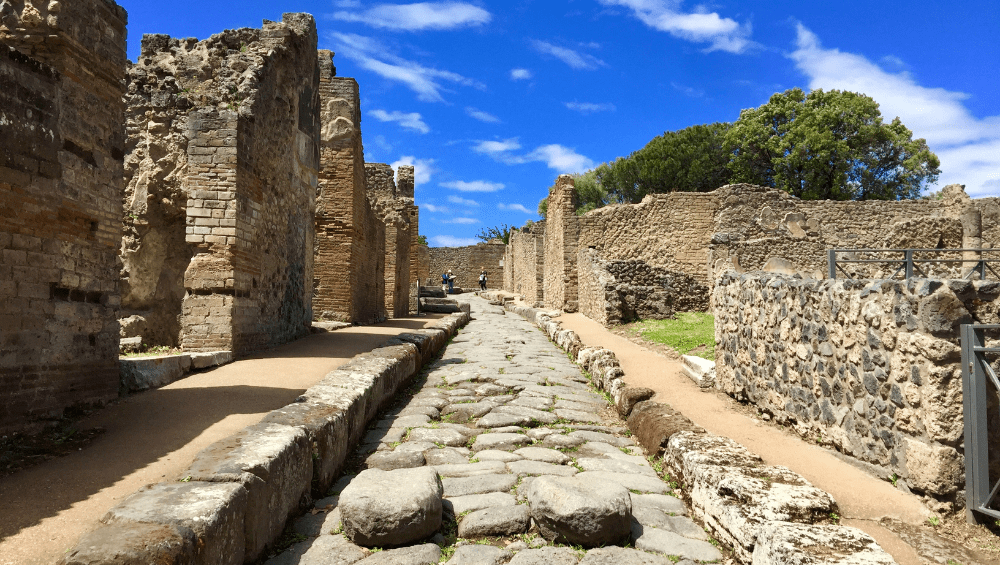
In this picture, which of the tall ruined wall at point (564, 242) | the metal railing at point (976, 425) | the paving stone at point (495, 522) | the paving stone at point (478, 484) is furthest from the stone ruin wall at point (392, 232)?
the metal railing at point (976, 425)

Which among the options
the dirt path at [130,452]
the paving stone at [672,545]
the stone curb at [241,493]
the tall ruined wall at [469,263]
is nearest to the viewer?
the stone curb at [241,493]

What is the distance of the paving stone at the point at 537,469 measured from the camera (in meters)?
4.34

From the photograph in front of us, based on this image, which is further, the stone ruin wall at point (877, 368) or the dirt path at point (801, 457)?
the stone ruin wall at point (877, 368)

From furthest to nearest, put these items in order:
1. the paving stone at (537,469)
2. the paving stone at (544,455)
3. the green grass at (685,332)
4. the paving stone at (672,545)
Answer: the green grass at (685,332) < the paving stone at (544,455) < the paving stone at (537,469) < the paving stone at (672,545)

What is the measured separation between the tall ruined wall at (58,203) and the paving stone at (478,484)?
3015 mm

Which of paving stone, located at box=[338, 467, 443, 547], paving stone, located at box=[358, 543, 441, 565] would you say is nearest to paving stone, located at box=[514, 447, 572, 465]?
paving stone, located at box=[338, 467, 443, 547]

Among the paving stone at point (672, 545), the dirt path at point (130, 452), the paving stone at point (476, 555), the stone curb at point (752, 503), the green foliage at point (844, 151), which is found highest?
the green foliage at point (844, 151)

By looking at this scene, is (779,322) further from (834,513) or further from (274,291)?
(274,291)

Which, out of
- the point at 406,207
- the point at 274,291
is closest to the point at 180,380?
the point at 274,291

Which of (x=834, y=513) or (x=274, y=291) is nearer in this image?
(x=834, y=513)

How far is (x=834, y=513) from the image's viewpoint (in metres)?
3.16

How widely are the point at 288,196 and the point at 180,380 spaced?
488 cm

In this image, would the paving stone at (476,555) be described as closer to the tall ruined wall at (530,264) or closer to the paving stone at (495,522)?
the paving stone at (495,522)

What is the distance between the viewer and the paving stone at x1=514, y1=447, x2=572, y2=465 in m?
4.68
